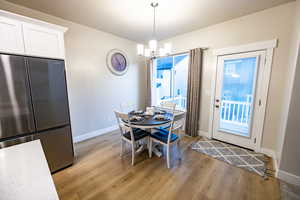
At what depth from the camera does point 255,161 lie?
2.19 meters

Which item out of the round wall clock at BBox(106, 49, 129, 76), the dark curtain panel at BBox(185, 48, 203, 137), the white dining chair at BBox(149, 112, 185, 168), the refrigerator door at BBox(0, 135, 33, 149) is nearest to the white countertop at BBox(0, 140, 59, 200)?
the refrigerator door at BBox(0, 135, 33, 149)

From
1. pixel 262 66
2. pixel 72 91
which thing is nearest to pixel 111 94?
pixel 72 91

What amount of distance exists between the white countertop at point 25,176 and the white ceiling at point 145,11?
91.5 inches

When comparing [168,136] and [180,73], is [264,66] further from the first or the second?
[168,136]

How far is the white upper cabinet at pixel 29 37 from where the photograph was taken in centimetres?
145

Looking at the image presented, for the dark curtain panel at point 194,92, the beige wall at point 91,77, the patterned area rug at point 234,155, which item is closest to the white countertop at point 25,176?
the beige wall at point 91,77

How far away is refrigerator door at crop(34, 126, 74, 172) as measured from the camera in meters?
1.80

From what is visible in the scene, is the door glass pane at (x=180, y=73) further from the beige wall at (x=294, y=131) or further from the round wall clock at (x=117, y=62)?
the beige wall at (x=294, y=131)

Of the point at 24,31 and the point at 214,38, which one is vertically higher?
the point at 214,38

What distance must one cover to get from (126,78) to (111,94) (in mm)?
709

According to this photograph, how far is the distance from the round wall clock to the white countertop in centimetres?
272

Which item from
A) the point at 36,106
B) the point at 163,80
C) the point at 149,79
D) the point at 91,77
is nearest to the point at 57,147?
the point at 36,106

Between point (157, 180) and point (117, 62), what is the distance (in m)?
3.04

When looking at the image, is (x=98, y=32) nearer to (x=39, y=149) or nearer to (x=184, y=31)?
(x=184, y=31)
